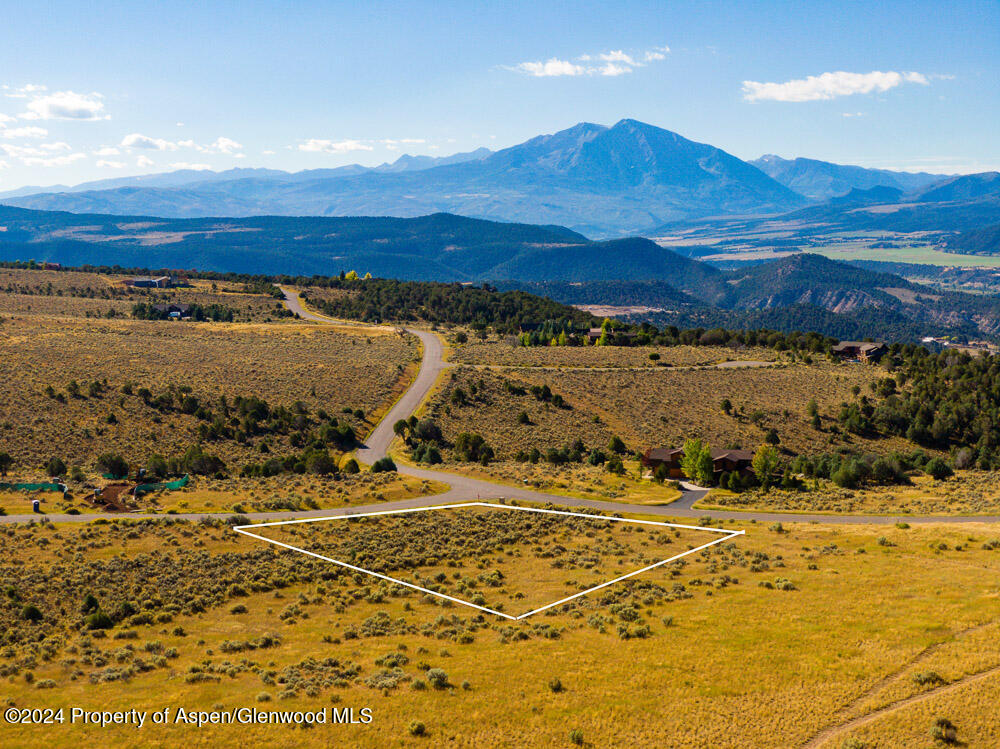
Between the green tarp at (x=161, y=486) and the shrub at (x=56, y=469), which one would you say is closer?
the green tarp at (x=161, y=486)

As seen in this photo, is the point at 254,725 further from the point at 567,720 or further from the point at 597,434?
the point at 597,434

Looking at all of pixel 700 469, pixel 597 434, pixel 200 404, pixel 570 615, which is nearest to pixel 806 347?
pixel 597 434

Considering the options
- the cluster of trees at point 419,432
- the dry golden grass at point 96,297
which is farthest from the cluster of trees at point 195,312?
the cluster of trees at point 419,432

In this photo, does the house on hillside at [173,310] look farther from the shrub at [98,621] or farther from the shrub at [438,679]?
the shrub at [438,679]

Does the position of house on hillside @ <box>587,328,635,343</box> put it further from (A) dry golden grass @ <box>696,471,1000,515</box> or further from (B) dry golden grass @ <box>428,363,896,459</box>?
(A) dry golden grass @ <box>696,471,1000,515</box>

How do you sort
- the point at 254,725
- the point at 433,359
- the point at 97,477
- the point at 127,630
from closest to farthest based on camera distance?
the point at 254,725
the point at 127,630
the point at 97,477
the point at 433,359
